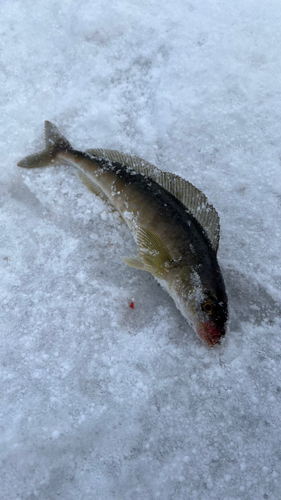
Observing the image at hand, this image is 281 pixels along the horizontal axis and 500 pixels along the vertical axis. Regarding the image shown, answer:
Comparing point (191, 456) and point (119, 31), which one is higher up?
point (119, 31)

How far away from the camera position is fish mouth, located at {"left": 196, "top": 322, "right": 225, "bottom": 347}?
2439 millimetres

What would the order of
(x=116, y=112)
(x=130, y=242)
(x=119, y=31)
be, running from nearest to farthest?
(x=130, y=242) → (x=116, y=112) → (x=119, y=31)

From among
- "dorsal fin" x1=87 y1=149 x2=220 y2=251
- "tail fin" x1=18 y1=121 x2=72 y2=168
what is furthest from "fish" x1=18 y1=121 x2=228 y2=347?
"tail fin" x1=18 y1=121 x2=72 y2=168

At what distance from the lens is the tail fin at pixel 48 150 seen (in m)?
3.58

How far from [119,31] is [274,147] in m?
2.54

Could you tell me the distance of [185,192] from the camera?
9.77 feet

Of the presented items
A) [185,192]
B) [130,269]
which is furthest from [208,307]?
[185,192]

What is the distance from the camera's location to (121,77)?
156 inches

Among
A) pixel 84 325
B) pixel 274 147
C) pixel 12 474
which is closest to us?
pixel 12 474

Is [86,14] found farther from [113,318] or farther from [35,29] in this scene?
[113,318]

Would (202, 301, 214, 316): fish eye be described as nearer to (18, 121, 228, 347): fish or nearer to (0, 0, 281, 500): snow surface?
(18, 121, 228, 347): fish

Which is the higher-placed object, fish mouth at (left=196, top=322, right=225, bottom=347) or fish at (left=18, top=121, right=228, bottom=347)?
fish at (left=18, top=121, right=228, bottom=347)

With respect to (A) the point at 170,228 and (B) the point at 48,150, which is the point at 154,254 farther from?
(B) the point at 48,150

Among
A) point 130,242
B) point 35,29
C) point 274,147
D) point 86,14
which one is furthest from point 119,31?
point 130,242
